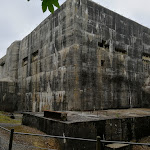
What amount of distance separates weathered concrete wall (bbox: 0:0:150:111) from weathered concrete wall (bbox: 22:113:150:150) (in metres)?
2.59

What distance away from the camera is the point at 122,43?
11320 mm

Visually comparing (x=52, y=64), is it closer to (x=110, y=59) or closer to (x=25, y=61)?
(x=110, y=59)

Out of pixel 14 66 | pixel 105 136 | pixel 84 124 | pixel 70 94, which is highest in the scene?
pixel 14 66

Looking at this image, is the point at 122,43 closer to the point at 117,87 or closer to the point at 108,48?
the point at 108,48

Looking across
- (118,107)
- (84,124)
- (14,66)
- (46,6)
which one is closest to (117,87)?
(118,107)

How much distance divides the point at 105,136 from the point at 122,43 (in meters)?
7.27

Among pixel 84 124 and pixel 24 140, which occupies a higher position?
pixel 84 124

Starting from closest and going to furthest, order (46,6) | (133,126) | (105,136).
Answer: (46,6) < (105,136) < (133,126)

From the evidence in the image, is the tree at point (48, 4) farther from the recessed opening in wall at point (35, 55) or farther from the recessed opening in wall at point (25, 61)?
the recessed opening in wall at point (25, 61)

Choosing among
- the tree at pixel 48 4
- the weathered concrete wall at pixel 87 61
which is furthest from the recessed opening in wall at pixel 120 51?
the tree at pixel 48 4

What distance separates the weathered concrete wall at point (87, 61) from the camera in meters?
9.02

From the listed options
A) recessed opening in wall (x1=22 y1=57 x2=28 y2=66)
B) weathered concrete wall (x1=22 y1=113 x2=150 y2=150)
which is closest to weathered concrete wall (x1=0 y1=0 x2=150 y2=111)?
recessed opening in wall (x1=22 y1=57 x2=28 y2=66)

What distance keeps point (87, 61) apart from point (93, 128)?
457 centimetres

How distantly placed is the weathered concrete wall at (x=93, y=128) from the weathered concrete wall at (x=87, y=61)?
2592 millimetres
